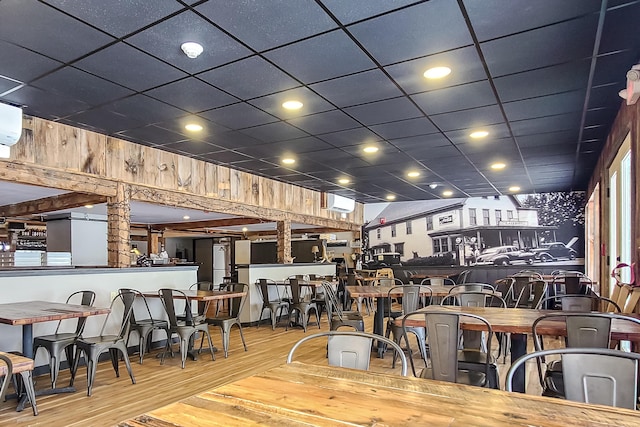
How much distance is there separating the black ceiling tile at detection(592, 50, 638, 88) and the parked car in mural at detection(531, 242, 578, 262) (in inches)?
274

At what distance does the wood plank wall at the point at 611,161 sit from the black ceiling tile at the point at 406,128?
6.14 ft

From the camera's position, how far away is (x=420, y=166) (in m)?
7.33

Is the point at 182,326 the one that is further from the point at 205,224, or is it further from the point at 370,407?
the point at 205,224

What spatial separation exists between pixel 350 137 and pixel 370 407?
451 centimetres

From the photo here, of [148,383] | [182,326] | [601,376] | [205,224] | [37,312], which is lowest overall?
[148,383]

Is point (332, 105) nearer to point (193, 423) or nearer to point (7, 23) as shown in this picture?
point (7, 23)

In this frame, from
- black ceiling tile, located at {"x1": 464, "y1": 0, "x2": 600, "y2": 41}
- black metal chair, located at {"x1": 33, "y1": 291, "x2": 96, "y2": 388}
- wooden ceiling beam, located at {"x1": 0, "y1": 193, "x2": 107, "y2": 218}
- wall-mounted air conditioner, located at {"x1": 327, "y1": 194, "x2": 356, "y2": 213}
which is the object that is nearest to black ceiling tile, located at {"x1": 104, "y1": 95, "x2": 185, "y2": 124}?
wooden ceiling beam, located at {"x1": 0, "y1": 193, "x2": 107, "y2": 218}

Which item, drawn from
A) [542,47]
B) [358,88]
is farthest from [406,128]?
[542,47]

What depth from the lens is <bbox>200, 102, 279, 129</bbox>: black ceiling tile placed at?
14.8 feet

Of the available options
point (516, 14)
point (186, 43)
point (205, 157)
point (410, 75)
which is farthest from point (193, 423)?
point (205, 157)

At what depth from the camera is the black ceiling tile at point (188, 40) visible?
9.43 feet

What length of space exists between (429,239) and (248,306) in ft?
18.4

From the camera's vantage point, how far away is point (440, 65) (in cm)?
352

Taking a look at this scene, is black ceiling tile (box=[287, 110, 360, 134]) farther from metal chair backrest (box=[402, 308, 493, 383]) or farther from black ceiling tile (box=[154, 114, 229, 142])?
metal chair backrest (box=[402, 308, 493, 383])
